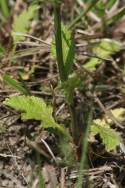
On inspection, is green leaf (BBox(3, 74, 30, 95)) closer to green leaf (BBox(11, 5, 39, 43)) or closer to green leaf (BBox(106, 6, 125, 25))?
green leaf (BBox(11, 5, 39, 43))

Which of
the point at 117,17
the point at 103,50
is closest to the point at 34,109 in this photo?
the point at 103,50

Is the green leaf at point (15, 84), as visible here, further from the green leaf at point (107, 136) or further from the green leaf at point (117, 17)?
the green leaf at point (117, 17)

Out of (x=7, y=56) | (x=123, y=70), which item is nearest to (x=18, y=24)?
(x=7, y=56)

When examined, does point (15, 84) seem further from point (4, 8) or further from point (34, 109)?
point (4, 8)

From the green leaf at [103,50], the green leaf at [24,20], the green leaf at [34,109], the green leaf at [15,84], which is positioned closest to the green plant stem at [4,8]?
the green leaf at [24,20]

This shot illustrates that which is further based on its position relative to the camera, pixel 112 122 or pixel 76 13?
pixel 76 13

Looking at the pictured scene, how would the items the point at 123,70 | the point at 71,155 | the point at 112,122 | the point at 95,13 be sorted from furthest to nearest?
the point at 95,13
the point at 123,70
the point at 112,122
the point at 71,155

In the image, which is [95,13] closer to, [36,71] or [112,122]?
[36,71]
